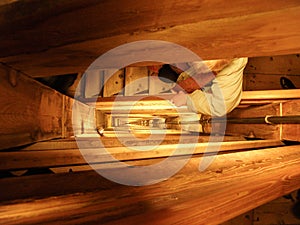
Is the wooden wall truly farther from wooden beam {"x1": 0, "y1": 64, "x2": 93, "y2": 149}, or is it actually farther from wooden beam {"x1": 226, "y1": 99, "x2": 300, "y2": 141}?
wooden beam {"x1": 0, "y1": 64, "x2": 93, "y2": 149}

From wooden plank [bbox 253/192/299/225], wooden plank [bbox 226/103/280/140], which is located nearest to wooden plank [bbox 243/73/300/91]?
wooden plank [bbox 226/103/280/140]

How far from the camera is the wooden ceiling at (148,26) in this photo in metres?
0.63

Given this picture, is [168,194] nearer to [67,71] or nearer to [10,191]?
[10,191]

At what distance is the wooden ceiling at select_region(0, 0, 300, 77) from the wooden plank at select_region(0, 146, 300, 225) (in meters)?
0.41

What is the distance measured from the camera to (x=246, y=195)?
32.1 inches

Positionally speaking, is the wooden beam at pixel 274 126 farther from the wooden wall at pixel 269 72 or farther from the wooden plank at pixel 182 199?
the wooden plank at pixel 182 199

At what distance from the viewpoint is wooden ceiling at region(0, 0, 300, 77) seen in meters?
0.63

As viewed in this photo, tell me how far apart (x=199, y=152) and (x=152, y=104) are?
1.47 metres

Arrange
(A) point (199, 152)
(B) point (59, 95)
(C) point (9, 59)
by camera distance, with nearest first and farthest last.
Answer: (C) point (9, 59)
(A) point (199, 152)
(B) point (59, 95)

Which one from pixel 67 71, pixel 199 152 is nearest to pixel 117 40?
pixel 67 71

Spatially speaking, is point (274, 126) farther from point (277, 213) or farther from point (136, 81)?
point (136, 81)

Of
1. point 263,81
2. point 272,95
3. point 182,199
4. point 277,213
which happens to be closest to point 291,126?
point 272,95

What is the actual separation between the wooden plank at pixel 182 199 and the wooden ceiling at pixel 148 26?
1.36 feet

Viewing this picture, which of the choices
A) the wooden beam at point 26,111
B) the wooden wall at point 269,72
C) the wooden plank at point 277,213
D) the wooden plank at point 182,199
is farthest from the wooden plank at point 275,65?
the wooden beam at point 26,111
